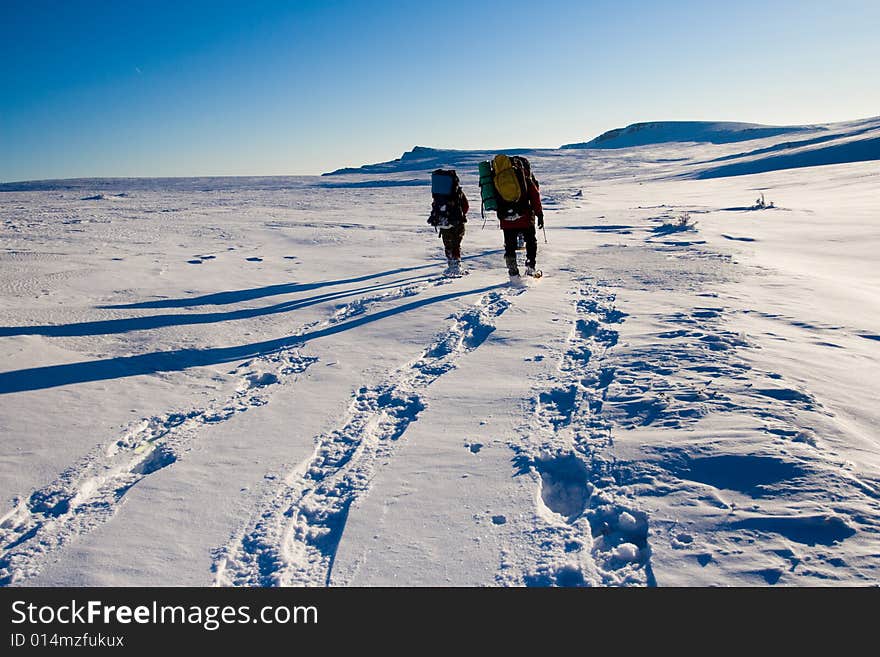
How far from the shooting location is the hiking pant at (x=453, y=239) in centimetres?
812

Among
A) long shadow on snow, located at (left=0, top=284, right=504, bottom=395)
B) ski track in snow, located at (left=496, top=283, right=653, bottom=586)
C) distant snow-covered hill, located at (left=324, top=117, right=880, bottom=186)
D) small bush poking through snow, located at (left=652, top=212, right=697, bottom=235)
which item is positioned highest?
distant snow-covered hill, located at (left=324, top=117, right=880, bottom=186)

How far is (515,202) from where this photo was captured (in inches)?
293

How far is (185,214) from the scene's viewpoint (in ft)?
56.0

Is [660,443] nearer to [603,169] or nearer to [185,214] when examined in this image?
[185,214]

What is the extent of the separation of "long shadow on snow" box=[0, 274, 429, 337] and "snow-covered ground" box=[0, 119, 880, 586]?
1.8 inches

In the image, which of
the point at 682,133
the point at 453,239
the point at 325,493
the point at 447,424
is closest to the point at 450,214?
the point at 453,239

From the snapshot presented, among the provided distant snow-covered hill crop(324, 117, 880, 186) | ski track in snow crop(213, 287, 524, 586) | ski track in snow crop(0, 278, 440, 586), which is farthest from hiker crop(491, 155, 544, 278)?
distant snow-covered hill crop(324, 117, 880, 186)

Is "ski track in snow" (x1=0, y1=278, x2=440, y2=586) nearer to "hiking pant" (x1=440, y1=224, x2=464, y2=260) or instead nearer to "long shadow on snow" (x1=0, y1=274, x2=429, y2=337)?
"long shadow on snow" (x1=0, y1=274, x2=429, y2=337)

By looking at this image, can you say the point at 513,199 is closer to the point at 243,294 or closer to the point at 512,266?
the point at 512,266

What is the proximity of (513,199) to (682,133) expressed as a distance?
66.7 m

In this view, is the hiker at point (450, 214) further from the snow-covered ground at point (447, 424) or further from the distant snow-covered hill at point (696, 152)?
the distant snow-covered hill at point (696, 152)

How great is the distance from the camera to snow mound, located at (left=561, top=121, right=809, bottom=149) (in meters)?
54.0

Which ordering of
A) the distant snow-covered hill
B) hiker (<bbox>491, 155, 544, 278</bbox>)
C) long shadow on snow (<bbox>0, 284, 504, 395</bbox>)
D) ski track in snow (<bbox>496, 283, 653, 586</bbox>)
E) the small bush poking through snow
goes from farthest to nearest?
the distant snow-covered hill, the small bush poking through snow, hiker (<bbox>491, 155, 544, 278</bbox>), long shadow on snow (<bbox>0, 284, 504, 395</bbox>), ski track in snow (<bbox>496, 283, 653, 586</bbox>)
